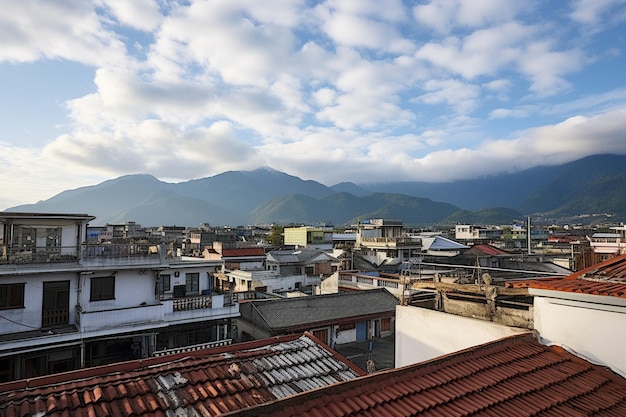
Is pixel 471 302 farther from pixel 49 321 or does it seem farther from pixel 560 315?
pixel 49 321

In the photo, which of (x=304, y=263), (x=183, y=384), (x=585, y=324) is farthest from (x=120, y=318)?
(x=304, y=263)

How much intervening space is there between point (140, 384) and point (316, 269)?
1454 inches

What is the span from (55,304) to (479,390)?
18185 mm

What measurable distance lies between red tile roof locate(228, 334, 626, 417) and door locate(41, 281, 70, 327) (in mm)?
17052

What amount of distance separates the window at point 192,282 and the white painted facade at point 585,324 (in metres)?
19.4

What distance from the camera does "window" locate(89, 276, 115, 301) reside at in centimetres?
1756

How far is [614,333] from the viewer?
5590 mm

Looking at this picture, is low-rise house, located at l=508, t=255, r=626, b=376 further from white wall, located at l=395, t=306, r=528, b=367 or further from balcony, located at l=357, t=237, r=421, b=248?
balcony, located at l=357, t=237, r=421, b=248

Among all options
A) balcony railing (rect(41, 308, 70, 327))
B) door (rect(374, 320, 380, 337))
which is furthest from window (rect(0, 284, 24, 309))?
door (rect(374, 320, 380, 337))

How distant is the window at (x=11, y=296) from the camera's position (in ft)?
51.1

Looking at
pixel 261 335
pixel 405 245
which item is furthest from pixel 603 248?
pixel 261 335

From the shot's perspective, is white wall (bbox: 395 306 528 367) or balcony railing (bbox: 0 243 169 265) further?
balcony railing (bbox: 0 243 169 265)

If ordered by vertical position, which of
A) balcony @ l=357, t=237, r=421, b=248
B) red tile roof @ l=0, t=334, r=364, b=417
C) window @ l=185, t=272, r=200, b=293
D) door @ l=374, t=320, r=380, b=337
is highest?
red tile roof @ l=0, t=334, r=364, b=417

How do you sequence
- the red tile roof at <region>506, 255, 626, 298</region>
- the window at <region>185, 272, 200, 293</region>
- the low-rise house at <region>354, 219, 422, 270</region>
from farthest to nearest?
1. the low-rise house at <region>354, 219, 422, 270</region>
2. the window at <region>185, 272, 200, 293</region>
3. the red tile roof at <region>506, 255, 626, 298</region>
